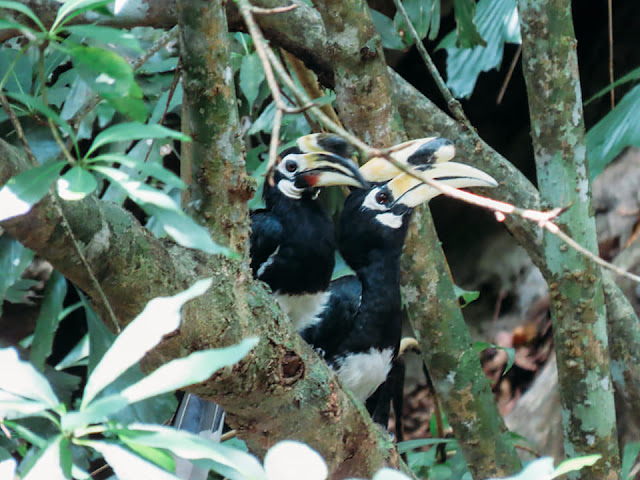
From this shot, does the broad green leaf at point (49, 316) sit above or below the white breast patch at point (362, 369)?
below

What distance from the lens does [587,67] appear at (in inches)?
144

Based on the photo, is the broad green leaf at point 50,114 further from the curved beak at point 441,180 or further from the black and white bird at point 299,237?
the black and white bird at point 299,237

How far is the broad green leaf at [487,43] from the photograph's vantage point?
8.20ft

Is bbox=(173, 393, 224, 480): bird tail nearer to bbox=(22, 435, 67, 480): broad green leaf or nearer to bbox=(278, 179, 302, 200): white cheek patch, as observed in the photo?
bbox=(278, 179, 302, 200): white cheek patch

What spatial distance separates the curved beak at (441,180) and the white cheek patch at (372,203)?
6 cm

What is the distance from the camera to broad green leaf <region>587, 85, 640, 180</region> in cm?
199

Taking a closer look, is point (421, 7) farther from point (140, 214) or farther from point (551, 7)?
point (140, 214)

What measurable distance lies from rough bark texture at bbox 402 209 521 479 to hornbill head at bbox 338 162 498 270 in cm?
16

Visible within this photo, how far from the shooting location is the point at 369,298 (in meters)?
1.94

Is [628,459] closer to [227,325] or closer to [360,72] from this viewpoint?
[360,72]

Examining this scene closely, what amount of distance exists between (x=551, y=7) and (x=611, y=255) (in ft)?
6.61

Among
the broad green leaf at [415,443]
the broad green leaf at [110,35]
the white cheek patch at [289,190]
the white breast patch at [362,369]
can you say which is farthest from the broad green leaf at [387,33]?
the broad green leaf at [110,35]

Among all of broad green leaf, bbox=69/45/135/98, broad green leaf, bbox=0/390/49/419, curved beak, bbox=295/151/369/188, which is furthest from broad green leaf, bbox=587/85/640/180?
broad green leaf, bbox=0/390/49/419

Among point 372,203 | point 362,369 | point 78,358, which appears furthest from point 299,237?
point 78,358
